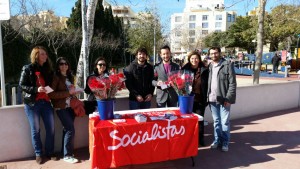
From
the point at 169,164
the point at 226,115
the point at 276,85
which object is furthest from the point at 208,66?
the point at 276,85

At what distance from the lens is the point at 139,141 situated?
367cm

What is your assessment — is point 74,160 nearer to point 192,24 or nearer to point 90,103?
point 90,103

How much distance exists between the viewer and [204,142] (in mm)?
5125

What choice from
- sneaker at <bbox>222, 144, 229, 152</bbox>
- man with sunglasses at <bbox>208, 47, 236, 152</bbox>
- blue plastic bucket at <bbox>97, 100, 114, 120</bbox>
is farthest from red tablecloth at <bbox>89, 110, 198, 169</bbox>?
sneaker at <bbox>222, 144, 229, 152</bbox>

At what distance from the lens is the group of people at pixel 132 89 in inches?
156

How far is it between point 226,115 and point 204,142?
862 millimetres

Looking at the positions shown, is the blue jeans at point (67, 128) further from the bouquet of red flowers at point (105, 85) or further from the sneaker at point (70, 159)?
the bouquet of red flowers at point (105, 85)

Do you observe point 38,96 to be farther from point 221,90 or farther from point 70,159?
point 221,90

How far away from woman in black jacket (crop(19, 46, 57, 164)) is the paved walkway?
362mm

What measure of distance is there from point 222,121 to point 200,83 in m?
0.74

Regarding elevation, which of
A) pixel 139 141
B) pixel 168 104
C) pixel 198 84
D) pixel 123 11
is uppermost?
pixel 123 11

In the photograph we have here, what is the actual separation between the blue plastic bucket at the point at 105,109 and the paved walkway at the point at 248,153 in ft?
2.86

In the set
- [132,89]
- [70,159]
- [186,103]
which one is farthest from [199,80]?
[70,159]

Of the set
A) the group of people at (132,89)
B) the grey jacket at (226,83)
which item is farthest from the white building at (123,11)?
the grey jacket at (226,83)
